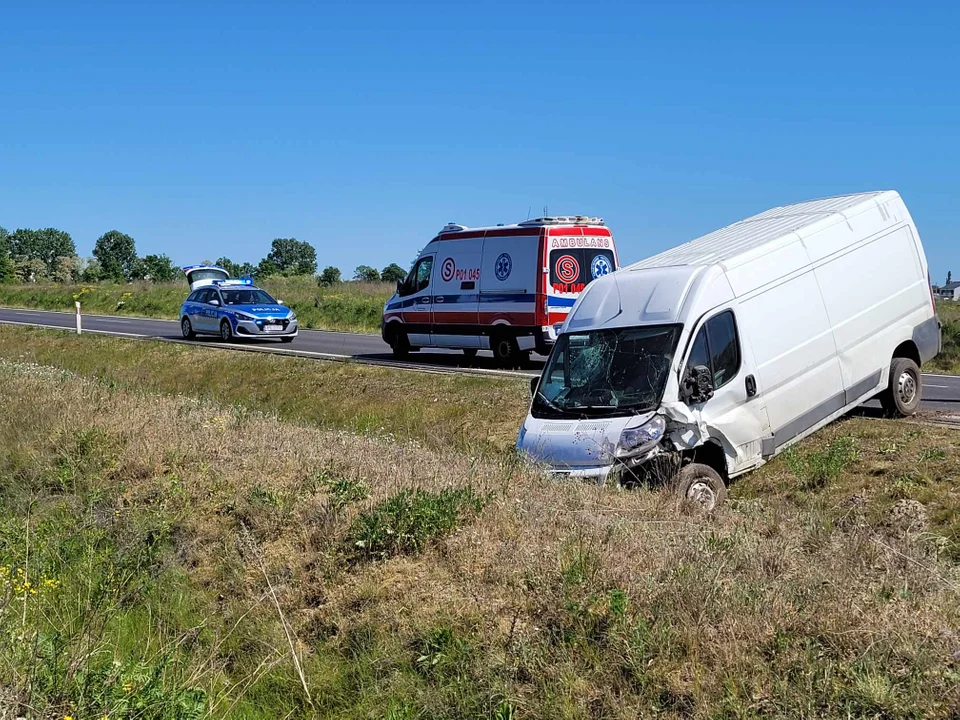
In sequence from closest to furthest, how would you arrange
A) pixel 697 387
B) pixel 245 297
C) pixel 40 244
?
pixel 697 387 < pixel 245 297 < pixel 40 244

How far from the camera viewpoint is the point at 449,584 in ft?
21.9

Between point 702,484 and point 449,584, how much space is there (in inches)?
132

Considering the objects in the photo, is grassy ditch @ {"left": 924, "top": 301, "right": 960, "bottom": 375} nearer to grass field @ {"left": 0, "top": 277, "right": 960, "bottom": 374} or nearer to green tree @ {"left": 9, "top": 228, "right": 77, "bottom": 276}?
grass field @ {"left": 0, "top": 277, "right": 960, "bottom": 374}

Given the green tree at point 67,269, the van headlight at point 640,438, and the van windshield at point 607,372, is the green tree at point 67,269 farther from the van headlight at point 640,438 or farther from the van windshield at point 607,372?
the van headlight at point 640,438

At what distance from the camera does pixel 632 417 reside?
9.42 m

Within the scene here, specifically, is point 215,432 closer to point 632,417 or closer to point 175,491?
point 175,491

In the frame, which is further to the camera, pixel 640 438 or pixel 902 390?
pixel 902 390

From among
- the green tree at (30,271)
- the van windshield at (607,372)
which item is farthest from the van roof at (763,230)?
the green tree at (30,271)

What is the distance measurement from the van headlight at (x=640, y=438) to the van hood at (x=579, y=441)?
0.05m

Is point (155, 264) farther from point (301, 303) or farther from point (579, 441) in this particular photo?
point (579, 441)

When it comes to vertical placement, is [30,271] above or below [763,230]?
above

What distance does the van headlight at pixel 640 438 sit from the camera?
9.16 m

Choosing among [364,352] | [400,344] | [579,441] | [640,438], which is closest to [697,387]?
[640,438]

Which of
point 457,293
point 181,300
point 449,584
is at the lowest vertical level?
point 449,584
